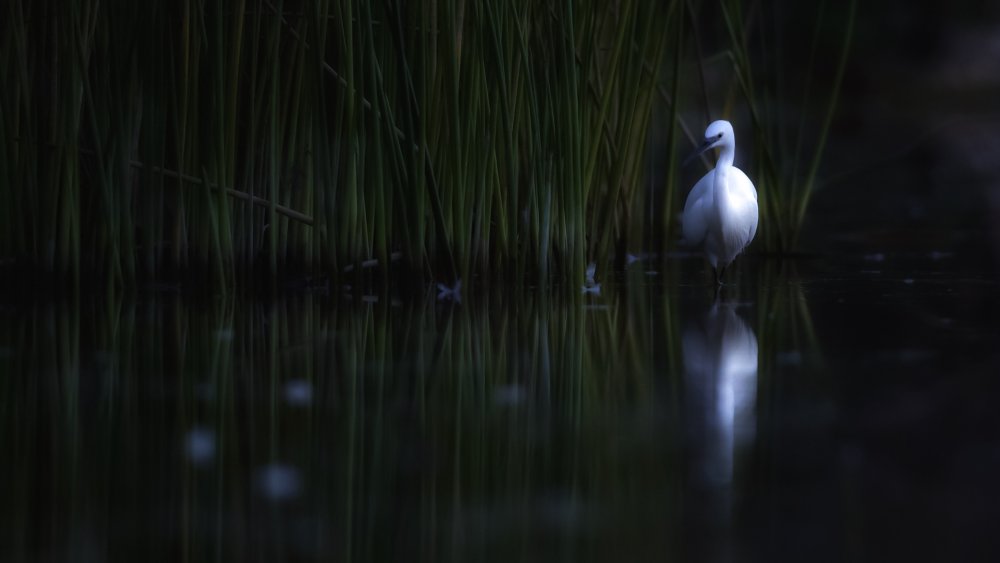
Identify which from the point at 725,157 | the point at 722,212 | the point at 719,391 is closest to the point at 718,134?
the point at 725,157

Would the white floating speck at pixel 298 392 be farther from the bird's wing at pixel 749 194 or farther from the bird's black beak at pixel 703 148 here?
the bird's black beak at pixel 703 148

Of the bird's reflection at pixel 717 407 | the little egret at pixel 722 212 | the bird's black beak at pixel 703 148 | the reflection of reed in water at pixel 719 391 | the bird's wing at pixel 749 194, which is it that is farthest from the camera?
the bird's black beak at pixel 703 148

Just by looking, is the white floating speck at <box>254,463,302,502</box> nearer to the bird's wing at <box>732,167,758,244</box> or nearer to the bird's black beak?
the bird's wing at <box>732,167,758,244</box>

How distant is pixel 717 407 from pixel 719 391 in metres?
0.20

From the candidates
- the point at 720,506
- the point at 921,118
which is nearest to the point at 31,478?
the point at 720,506

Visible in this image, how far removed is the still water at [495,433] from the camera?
1.97 m

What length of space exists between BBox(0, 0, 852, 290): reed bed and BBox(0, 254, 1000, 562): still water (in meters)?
0.31

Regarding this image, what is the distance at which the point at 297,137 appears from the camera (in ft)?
16.4

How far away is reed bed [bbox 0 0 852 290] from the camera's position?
14.7 ft

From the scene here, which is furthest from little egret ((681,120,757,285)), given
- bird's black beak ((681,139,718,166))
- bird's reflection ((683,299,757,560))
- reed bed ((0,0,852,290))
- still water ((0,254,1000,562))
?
bird's reflection ((683,299,757,560))

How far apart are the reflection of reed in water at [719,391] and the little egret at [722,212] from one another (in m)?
0.96

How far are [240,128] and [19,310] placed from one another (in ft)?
3.24

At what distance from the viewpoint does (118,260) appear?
463 cm

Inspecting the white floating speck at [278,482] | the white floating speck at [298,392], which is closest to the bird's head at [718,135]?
the white floating speck at [298,392]
